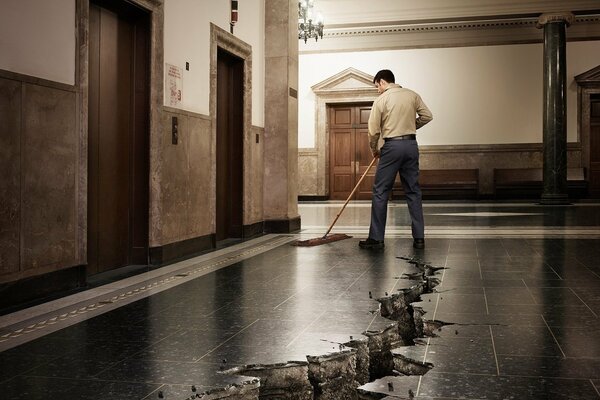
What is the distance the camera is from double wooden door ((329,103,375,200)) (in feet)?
61.9

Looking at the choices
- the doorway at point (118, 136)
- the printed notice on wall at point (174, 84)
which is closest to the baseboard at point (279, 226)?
the printed notice on wall at point (174, 84)

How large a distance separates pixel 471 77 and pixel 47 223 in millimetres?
15718

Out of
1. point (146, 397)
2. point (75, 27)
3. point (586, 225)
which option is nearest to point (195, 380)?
point (146, 397)

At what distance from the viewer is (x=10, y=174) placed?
3.89 meters

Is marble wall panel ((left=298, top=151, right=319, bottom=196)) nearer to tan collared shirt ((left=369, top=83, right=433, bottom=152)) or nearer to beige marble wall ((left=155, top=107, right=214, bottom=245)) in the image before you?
beige marble wall ((left=155, top=107, right=214, bottom=245))

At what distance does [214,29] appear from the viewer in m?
7.20

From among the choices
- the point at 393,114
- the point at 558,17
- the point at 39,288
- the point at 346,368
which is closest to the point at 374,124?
the point at 393,114

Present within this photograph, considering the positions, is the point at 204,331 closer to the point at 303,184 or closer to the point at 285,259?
the point at 285,259

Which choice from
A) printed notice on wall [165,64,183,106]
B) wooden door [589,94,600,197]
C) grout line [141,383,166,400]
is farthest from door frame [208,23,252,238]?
wooden door [589,94,600,197]

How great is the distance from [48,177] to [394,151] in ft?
11.4

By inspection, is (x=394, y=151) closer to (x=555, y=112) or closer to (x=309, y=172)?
(x=555, y=112)

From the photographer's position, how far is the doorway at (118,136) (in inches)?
209

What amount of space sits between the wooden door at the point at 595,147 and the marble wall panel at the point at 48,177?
16545 mm

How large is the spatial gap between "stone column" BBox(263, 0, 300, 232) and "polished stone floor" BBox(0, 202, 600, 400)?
9.59ft
